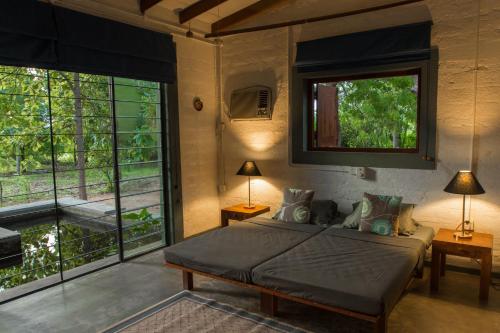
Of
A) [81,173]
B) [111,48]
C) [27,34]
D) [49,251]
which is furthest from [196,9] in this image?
[49,251]

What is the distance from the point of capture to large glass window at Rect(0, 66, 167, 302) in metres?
3.71

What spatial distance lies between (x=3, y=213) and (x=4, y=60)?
420cm

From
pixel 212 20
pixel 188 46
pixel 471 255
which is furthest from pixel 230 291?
pixel 212 20

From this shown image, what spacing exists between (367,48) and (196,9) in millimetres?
1958

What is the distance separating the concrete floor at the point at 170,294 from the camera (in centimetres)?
265

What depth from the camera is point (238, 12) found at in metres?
4.57

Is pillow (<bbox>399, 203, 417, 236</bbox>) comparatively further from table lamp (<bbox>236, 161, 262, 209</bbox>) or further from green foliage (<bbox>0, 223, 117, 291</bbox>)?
green foliage (<bbox>0, 223, 117, 291</bbox>)

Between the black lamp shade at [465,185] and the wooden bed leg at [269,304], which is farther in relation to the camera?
the black lamp shade at [465,185]

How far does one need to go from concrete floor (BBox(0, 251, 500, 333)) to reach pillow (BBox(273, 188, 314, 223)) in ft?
3.42

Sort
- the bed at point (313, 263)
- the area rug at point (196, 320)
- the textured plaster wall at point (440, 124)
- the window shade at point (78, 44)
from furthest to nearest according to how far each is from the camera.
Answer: the textured plaster wall at point (440, 124), the window shade at point (78, 44), the area rug at point (196, 320), the bed at point (313, 263)

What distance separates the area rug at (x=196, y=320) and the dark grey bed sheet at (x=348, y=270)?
0.92 feet

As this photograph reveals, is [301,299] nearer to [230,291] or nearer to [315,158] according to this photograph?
[230,291]

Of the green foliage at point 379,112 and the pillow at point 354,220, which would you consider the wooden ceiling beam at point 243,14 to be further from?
the pillow at point 354,220

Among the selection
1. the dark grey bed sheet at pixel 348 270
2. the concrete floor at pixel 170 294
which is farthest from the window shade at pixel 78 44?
the dark grey bed sheet at pixel 348 270
